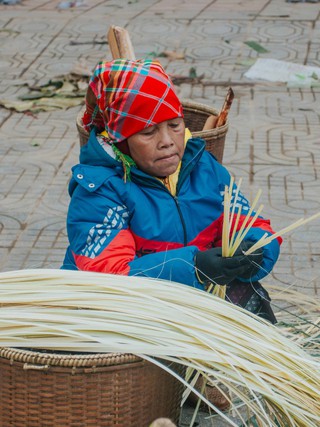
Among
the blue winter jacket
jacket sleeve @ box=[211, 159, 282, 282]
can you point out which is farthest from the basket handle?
jacket sleeve @ box=[211, 159, 282, 282]

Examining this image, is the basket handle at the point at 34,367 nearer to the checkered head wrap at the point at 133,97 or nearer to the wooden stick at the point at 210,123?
the checkered head wrap at the point at 133,97

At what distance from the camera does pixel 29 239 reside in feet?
15.2

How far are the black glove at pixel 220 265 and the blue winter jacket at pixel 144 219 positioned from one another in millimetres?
34

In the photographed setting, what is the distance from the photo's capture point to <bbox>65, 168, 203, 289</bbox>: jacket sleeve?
9.00 feet

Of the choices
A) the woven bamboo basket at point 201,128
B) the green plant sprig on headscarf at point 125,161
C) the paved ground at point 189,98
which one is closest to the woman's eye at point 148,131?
the green plant sprig on headscarf at point 125,161

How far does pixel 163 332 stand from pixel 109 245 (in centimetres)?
49

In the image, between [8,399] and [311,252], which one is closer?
[8,399]

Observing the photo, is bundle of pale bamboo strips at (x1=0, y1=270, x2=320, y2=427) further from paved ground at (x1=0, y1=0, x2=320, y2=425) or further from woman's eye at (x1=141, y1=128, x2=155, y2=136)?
paved ground at (x1=0, y1=0, x2=320, y2=425)

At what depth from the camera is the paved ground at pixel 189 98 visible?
4.71 m

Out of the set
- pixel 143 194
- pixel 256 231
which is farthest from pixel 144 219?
pixel 256 231

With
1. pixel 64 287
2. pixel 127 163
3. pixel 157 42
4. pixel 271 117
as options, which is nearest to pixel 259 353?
pixel 64 287

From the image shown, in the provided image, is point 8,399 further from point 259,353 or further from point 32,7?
point 32,7

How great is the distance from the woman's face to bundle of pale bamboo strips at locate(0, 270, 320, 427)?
1.63 feet

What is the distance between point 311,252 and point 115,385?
7.29ft
